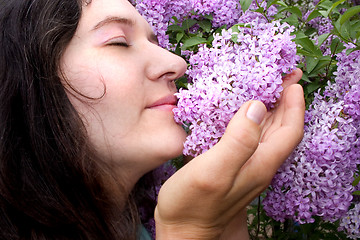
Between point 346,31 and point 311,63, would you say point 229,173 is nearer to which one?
point 311,63

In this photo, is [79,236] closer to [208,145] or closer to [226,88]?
[208,145]

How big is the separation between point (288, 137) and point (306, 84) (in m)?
0.63

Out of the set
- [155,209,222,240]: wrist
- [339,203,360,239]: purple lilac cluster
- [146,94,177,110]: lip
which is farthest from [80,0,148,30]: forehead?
[339,203,360,239]: purple lilac cluster

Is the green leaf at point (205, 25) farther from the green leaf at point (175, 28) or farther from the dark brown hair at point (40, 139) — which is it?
the dark brown hair at point (40, 139)

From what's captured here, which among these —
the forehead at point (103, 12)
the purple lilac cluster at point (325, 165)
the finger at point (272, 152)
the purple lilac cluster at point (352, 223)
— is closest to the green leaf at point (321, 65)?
the purple lilac cluster at point (325, 165)

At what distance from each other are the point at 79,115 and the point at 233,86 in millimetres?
492

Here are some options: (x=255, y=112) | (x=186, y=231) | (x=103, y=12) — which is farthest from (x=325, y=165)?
(x=103, y=12)

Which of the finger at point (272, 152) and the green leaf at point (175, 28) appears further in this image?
the green leaf at point (175, 28)

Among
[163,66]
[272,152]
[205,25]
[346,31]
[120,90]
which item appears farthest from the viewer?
[205,25]

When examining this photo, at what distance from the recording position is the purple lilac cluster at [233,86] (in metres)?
1.16

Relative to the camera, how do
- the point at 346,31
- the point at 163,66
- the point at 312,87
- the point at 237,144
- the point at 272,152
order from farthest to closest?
1. the point at 312,87
2. the point at 346,31
3. the point at 163,66
4. the point at 272,152
5. the point at 237,144

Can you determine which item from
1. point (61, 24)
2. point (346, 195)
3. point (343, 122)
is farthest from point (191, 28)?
point (346, 195)

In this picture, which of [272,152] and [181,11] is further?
[181,11]

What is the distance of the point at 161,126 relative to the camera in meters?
1.28
